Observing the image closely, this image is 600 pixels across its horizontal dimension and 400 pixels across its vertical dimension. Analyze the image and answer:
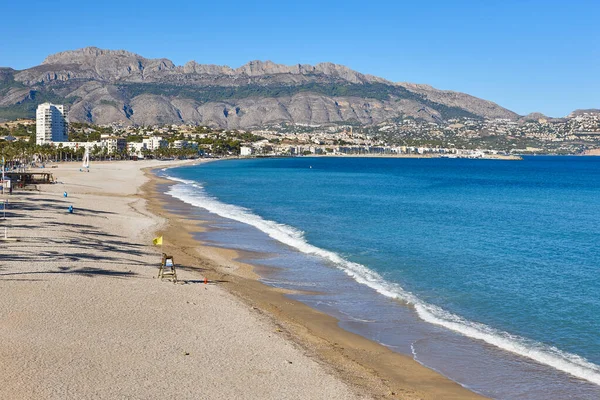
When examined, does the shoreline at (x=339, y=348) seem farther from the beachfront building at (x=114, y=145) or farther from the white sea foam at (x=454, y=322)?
the beachfront building at (x=114, y=145)

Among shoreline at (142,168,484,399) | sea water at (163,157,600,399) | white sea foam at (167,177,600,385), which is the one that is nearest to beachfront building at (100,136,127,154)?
sea water at (163,157,600,399)

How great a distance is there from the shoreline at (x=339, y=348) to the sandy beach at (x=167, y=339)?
0.04 meters

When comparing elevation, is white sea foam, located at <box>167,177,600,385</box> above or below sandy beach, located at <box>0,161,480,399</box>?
below

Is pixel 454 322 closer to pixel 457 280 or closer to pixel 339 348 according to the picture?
pixel 339 348

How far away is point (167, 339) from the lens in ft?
50.0

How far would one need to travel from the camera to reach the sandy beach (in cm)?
1240

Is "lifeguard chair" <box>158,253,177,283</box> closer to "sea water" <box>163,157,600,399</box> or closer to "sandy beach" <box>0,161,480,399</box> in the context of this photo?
"sandy beach" <box>0,161,480,399</box>

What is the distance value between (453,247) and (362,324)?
1591 centimetres

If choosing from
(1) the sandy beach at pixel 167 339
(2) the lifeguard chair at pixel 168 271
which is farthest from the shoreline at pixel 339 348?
(2) the lifeguard chair at pixel 168 271

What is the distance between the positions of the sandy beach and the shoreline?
0.13ft

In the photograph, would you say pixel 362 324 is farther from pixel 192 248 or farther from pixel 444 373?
pixel 192 248

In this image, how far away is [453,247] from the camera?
33.0 metres

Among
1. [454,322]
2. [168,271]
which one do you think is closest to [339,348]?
[454,322]

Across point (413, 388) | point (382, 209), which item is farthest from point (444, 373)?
point (382, 209)
